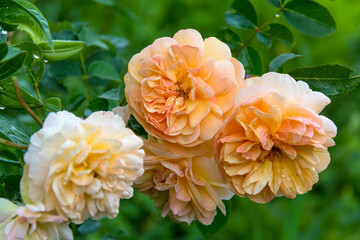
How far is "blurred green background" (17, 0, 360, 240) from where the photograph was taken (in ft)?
5.98

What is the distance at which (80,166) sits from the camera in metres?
0.56

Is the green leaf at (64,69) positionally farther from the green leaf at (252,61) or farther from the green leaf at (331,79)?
the green leaf at (331,79)

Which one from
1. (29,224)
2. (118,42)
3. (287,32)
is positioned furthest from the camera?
(118,42)

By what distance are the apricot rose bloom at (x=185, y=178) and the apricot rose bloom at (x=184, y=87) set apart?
0.02 metres

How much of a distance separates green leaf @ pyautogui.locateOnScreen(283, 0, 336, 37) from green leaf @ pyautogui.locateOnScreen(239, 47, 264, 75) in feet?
0.31

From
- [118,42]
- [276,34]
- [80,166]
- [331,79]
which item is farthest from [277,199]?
[80,166]

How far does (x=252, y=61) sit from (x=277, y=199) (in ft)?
5.04

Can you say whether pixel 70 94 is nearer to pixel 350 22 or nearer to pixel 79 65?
pixel 79 65

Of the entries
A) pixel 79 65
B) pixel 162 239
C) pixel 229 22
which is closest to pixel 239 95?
pixel 229 22

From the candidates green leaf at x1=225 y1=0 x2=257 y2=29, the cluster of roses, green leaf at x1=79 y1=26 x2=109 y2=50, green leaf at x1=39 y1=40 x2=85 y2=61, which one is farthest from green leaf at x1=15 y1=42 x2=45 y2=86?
green leaf at x1=225 y1=0 x2=257 y2=29

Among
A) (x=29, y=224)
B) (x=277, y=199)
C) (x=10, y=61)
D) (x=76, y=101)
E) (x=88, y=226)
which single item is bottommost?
(x=277, y=199)

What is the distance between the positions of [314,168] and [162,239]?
134 centimetres

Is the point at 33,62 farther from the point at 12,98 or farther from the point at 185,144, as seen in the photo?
the point at 185,144

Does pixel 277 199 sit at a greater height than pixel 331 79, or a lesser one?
lesser
